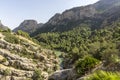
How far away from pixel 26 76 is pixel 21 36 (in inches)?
1481

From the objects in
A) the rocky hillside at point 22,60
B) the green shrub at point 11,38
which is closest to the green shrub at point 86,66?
the rocky hillside at point 22,60

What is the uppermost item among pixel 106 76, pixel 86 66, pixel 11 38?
pixel 106 76

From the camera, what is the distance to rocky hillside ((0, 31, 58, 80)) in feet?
341

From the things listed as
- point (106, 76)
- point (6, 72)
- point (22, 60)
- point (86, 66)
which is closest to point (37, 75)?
point (6, 72)

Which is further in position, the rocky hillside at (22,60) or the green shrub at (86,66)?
the rocky hillside at (22,60)

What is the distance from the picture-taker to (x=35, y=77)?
103 metres

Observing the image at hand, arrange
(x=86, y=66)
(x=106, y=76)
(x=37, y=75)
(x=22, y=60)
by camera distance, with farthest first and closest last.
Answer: (x=22, y=60), (x=37, y=75), (x=86, y=66), (x=106, y=76)

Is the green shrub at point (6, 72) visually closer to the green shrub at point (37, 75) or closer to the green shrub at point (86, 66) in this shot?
the green shrub at point (37, 75)

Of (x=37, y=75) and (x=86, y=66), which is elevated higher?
(x=86, y=66)

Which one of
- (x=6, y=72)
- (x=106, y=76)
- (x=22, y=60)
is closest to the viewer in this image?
(x=106, y=76)

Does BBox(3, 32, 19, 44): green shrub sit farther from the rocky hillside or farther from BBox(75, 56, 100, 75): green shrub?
BBox(75, 56, 100, 75): green shrub

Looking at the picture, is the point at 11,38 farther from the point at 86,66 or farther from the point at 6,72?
the point at 86,66

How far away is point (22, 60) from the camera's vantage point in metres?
116

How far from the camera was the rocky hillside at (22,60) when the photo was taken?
104025mm
